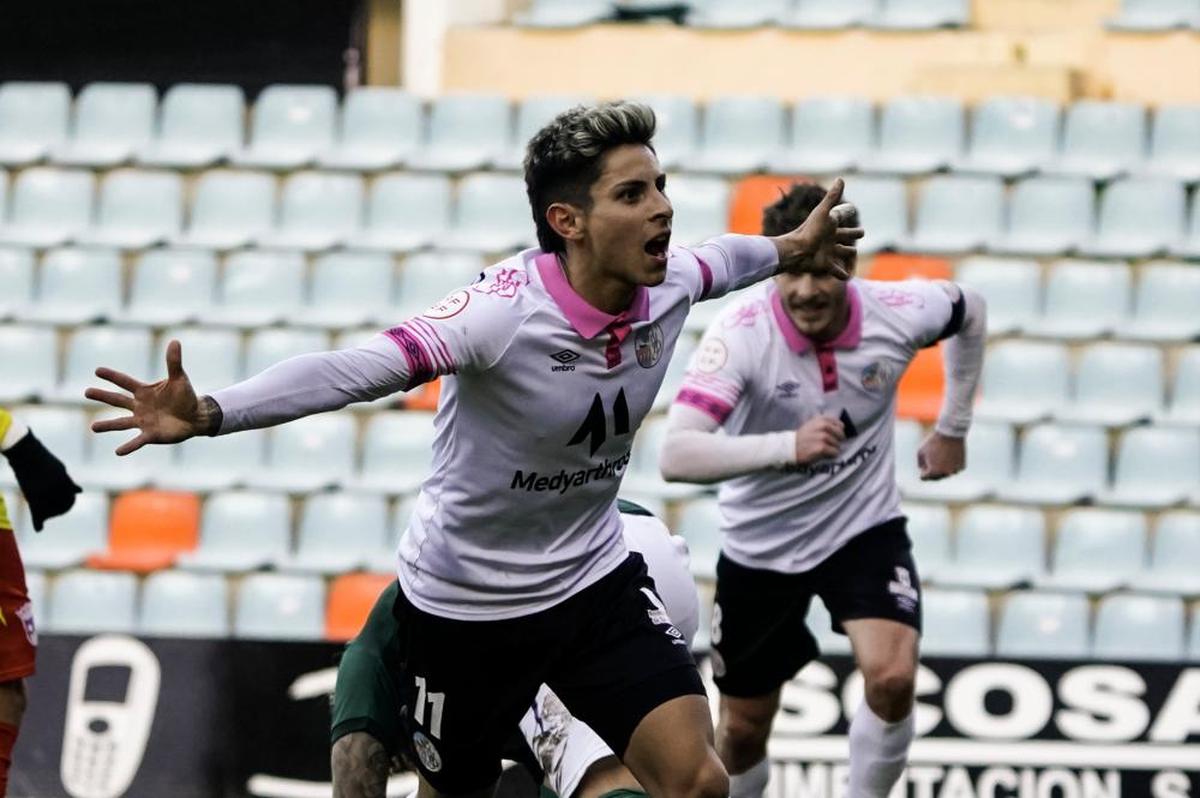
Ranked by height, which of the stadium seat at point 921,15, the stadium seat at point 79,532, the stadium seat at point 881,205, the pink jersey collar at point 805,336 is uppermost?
the stadium seat at point 921,15

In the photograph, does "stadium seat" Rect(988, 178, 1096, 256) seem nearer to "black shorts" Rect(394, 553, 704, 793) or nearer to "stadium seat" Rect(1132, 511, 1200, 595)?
"stadium seat" Rect(1132, 511, 1200, 595)

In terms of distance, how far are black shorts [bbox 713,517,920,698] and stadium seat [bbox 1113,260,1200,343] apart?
4.25m

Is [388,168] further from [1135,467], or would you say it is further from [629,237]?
[629,237]

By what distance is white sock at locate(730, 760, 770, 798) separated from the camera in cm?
686

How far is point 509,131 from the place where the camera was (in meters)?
11.7

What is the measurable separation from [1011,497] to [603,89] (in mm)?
3930

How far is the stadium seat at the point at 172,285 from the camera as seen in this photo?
1113 centimetres

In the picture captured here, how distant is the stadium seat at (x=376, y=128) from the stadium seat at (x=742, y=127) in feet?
5.27

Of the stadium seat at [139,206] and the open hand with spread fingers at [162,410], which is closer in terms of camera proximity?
the open hand with spread fingers at [162,410]

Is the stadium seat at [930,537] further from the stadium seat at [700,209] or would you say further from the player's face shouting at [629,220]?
the player's face shouting at [629,220]

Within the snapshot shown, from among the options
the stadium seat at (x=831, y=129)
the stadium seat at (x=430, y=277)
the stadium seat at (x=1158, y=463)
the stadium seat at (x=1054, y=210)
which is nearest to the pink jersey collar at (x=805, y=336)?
the stadium seat at (x=1158, y=463)

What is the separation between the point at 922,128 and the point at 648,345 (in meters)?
6.94

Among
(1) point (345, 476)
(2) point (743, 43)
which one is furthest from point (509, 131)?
(1) point (345, 476)

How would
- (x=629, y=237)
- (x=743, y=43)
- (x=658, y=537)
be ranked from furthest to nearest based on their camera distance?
(x=743, y=43)
(x=658, y=537)
(x=629, y=237)
